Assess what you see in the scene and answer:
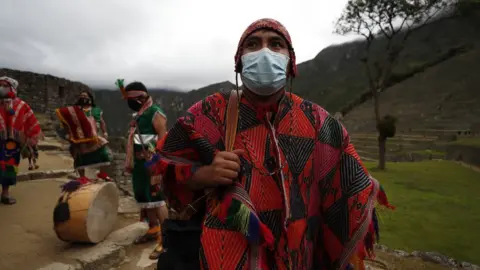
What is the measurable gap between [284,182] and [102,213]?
2.74 meters

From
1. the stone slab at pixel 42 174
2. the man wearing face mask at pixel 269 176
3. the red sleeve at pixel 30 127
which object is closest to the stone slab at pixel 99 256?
the man wearing face mask at pixel 269 176

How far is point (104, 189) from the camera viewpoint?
345 centimetres

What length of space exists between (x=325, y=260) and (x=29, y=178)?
22.5 ft

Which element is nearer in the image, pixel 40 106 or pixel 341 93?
pixel 40 106

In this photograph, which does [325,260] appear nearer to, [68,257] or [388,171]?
[68,257]

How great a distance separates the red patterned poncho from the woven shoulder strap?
0.03m

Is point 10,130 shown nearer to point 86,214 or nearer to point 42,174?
point 86,214

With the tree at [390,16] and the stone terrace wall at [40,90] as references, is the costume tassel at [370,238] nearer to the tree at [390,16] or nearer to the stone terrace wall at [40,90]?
the tree at [390,16]

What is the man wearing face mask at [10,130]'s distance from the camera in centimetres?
443

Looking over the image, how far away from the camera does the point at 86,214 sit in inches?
123

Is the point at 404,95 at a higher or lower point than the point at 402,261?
higher

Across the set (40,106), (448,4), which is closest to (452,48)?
(448,4)

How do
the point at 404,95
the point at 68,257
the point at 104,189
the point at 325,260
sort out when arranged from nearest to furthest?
the point at 325,260, the point at 68,257, the point at 104,189, the point at 404,95

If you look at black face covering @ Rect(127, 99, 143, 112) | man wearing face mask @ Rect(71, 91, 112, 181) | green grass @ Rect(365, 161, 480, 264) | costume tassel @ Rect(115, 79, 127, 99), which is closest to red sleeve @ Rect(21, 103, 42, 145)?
man wearing face mask @ Rect(71, 91, 112, 181)
